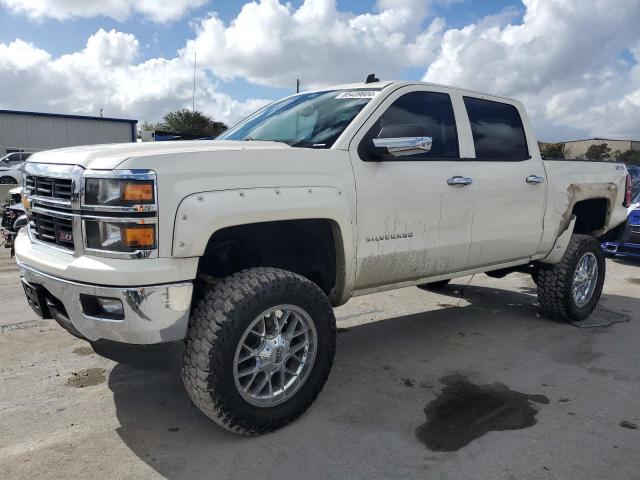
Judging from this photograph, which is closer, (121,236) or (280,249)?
(121,236)

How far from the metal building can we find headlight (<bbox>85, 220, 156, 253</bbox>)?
34185 millimetres

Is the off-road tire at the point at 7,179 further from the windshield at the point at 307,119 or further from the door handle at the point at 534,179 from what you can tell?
the door handle at the point at 534,179

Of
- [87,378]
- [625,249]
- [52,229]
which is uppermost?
[52,229]

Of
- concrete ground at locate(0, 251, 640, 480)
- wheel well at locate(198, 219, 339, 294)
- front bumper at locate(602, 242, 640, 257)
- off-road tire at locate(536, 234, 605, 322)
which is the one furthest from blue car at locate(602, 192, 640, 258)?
wheel well at locate(198, 219, 339, 294)

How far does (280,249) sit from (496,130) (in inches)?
88.5

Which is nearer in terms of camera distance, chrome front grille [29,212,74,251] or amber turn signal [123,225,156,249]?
amber turn signal [123,225,156,249]

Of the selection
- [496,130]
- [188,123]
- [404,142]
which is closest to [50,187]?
[404,142]

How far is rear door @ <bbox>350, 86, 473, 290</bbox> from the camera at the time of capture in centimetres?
340

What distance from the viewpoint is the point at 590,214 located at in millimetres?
5766

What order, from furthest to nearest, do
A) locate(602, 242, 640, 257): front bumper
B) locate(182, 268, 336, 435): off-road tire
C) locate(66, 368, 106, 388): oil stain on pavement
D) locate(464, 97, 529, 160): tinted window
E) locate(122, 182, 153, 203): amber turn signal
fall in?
locate(602, 242, 640, 257): front bumper < locate(464, 97, 529, 160): tinted window < locate(66, 368, 106, 388): oil stain on pavement < locate(182, 268, 336, 435): off-road tire < locate(122, 182, 153, 203): amber turn signal

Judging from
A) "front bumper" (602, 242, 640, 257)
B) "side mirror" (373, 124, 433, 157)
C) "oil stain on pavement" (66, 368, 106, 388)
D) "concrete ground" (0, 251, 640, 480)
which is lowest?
"oil stain on pavement" (66, 368, 106, 388)

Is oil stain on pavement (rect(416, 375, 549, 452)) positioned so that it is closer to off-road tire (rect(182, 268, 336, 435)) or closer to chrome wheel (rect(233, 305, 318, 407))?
chrome wheel (rect(233, 305, 318, 407))

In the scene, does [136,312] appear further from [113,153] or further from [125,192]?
[113,153]

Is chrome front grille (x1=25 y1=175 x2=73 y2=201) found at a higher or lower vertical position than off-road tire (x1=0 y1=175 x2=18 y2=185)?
higher
